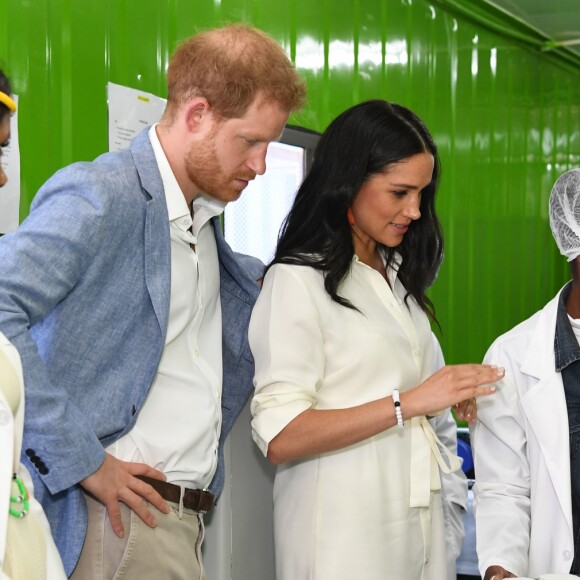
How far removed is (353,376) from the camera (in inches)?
75.3

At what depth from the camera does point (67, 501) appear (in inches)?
64.0

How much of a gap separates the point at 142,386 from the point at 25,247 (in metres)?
0.35

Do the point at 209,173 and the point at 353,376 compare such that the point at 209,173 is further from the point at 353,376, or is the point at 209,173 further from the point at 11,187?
the point at 11,187

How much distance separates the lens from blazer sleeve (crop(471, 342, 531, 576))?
1.91 m

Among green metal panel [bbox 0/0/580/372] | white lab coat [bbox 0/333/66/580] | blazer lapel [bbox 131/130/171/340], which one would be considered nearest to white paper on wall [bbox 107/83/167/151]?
green metal panel [bbox 0/0/580/372]

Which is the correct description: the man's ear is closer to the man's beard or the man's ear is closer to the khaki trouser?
the man's beard

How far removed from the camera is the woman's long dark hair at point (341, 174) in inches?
79.3

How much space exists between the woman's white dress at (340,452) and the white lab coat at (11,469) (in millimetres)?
658

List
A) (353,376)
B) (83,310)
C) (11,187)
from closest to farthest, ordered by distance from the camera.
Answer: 1. (83,310)
2. (353,376)
3. (11,187)

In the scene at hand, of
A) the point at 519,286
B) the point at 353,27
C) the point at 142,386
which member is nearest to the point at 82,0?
the point at 142,386

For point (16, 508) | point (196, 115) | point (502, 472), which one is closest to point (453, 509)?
point (502, 472)

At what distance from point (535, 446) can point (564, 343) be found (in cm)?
23

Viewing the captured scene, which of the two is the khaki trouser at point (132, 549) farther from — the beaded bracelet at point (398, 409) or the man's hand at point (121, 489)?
the beaded bracelet at point (398, 409)

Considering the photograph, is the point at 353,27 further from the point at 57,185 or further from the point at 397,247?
the point at 57,185
